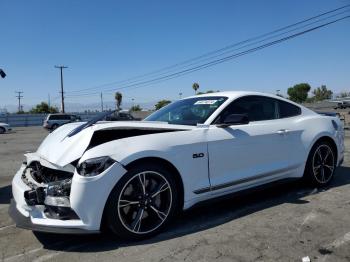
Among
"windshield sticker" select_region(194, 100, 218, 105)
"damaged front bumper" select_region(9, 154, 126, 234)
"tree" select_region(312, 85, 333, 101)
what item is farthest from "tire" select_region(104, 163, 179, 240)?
"tree" select_region(312, 85, 333, 101)

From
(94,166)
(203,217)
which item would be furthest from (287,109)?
(94,166)

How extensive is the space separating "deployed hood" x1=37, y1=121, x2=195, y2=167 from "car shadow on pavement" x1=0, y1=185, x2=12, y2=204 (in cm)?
194

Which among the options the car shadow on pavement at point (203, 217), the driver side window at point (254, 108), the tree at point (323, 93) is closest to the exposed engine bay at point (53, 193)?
the car shadow on pavement at point (203, 217)

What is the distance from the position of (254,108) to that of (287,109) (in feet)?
2.32

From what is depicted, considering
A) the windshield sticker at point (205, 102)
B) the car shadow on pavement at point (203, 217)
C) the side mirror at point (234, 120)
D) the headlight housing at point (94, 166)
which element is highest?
the windshield sticker at point (205, 102)

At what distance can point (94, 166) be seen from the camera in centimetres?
360

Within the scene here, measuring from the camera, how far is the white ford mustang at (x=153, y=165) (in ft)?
11.8

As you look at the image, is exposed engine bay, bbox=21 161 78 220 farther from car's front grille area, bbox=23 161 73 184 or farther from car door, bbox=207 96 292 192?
car door, bbox=207 96 292 192

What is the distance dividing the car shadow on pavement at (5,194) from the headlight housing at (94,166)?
9.15 ft

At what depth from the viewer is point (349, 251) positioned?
351 centimetres

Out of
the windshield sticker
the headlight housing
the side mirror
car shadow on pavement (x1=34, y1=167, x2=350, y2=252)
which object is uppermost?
the windshield sticker

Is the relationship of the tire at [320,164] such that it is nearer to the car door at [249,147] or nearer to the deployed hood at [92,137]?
the car door at [249,147]

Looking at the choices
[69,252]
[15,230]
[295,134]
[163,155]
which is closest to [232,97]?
[295,134]

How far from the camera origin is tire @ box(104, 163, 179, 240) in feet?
12.1
